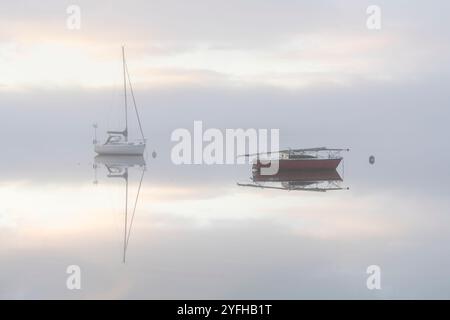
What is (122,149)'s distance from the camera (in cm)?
6200

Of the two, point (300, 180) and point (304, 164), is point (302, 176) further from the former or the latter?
point (304, 164)

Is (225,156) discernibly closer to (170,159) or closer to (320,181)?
(170,159)

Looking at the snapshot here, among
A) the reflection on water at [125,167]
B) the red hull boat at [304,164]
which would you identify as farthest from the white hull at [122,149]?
the red hull boat at [304,164]

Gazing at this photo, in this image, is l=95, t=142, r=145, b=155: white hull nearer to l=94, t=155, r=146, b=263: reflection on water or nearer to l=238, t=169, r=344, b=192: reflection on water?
l=94, t=155, r=146, b=263: reflection on water

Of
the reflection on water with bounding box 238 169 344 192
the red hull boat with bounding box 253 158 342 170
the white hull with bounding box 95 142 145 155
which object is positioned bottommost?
the reflection on water with bounding box 238 169 344 192

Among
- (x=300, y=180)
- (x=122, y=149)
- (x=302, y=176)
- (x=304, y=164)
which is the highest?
(x=122, y=149)

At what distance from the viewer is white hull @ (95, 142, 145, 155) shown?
61781 mm

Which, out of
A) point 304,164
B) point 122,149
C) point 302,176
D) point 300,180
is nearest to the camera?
point 300,180

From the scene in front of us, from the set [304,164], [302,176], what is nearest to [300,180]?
[302,176]

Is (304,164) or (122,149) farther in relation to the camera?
(122,149)

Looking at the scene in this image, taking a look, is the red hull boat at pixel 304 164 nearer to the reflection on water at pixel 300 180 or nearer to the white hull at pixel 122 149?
the reflection on water at pixel 300 180

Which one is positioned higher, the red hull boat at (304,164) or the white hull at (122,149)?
the white hull at (122,149)

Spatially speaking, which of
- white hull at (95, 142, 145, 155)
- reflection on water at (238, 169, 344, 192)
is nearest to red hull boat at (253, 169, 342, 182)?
reflection on water at (238, 169, 344, 192)

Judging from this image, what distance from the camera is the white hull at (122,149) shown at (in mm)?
61781
